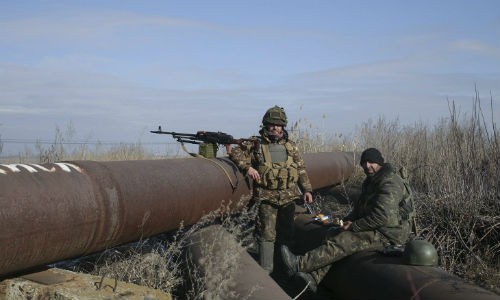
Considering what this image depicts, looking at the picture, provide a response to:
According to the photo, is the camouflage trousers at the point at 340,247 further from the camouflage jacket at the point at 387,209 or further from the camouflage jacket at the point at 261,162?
the camouflage jacket at the point at 261,162

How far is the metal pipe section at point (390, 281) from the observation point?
11.5ft

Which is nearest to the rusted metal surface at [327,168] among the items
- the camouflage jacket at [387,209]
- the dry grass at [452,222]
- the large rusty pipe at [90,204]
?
the dry grass at [452,222]

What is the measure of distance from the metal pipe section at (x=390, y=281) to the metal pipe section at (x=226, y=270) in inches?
36.8

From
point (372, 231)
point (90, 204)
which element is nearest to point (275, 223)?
point (372, 231)

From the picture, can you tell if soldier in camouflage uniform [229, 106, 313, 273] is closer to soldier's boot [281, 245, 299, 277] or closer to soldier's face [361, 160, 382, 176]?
soldier's boot [281, 245, 299, 277]

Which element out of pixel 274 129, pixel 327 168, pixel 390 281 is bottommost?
pixel 390 281

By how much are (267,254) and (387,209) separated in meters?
1.40

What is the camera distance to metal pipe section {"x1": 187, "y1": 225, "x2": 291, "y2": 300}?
11.1 ft

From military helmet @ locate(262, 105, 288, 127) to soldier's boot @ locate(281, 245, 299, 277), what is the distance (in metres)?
1.41

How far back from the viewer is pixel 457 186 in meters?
6.40

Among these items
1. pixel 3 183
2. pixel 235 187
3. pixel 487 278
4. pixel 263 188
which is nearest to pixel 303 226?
pixel 263 188

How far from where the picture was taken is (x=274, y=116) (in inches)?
223

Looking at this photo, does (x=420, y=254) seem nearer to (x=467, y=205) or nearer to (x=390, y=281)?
(x=390, y=281)

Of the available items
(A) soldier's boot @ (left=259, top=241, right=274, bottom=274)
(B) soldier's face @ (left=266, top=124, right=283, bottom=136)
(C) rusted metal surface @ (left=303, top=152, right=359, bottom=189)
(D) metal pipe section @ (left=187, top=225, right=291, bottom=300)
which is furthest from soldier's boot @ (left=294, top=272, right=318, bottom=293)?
(C) rusted metal surface @ (left=303, top=152, right=359, bottom=189)
